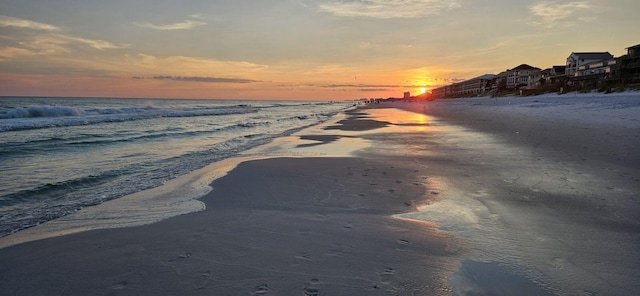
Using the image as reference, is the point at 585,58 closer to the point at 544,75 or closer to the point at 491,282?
the point at 544,75

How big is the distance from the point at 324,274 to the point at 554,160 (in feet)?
24.2

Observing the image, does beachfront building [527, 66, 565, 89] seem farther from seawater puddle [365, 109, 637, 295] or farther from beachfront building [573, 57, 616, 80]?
seawater puddle [365, 109, 637, 295]

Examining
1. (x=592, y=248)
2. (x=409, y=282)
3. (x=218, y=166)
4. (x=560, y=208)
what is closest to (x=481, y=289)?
(x=409, y=282)

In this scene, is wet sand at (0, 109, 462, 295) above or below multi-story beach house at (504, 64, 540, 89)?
below

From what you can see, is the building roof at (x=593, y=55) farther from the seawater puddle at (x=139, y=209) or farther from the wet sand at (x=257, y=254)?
the seawater puddle at (x=139, y=209)

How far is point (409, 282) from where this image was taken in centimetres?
280

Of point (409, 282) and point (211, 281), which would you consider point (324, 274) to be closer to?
point (409, 282)

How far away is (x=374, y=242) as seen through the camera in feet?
12.1

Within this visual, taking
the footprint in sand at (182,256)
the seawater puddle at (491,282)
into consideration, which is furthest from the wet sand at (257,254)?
the seawater puddle at (491,282)

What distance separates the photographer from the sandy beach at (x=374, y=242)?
9.21 ft

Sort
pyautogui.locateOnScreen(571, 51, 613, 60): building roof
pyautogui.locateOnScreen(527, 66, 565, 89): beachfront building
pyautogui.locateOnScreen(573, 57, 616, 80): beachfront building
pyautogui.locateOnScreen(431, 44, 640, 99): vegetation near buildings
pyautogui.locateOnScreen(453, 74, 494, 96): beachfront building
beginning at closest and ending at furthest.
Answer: pyautogui.locateOnScreen(431, 44, 640, 99): vegetation near buildings → pyautogui.locateOnScreen(573, 57, 616, 80): beachfront building → pyautogui.locateOnScreen(571, 51, 613, 60): building roof → pyautogui.locateOnScreen(527, 66, 565, 89): beachfront building → pyautogui.locateOnScreen(453, 74, 494, 96): beachfront building

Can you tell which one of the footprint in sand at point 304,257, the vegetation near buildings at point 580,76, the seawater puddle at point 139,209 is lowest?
the seawater puddle at point 139,209

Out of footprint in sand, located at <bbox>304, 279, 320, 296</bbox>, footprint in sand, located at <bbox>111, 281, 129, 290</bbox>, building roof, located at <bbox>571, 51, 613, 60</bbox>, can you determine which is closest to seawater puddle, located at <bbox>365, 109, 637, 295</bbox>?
footprint in sand, located at <bbox>304, 279, 320, 296</bbox>

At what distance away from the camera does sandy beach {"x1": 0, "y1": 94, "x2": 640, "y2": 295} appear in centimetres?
281
